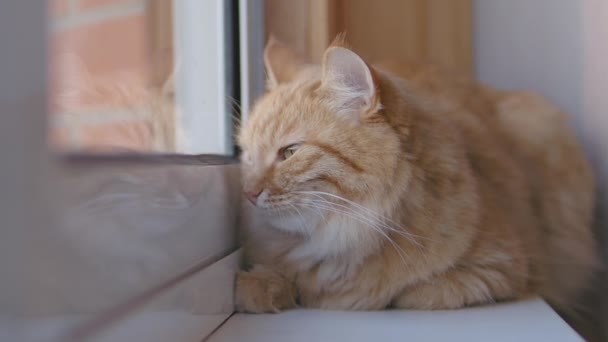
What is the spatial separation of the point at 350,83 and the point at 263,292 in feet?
1.42

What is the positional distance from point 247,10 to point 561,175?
1.00 meters

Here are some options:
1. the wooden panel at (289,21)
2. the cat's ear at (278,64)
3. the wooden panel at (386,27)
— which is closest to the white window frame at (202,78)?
the cat's ear at (278,64)

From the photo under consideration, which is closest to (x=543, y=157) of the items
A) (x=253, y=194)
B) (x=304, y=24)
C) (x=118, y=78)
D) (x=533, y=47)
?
(x=533, y=47)

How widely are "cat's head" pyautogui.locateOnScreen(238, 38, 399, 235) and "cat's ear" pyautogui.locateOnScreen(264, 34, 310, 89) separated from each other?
185mm

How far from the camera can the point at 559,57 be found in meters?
1.99

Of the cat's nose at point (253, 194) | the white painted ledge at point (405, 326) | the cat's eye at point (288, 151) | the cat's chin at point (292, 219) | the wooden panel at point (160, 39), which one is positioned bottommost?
the white painted ledge at point (405, 326)

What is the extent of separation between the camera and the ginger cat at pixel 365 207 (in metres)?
1.20

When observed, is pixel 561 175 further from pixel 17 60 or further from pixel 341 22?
Result: pixel 17 60

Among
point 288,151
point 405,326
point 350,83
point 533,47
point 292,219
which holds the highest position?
point 533,47

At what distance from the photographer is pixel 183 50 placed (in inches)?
46.5

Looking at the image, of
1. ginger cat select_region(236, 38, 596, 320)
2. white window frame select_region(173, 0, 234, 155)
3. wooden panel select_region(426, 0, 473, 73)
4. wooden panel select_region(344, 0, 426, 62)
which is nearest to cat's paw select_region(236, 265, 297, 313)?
ginger cat select_region(236, 38, 596, 320)

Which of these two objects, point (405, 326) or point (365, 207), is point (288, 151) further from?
point (405, 326)

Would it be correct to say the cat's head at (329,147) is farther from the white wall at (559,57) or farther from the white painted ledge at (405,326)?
the white wall at (559,57)

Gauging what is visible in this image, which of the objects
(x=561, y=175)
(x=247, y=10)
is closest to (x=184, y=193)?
(x=247, y=10)
